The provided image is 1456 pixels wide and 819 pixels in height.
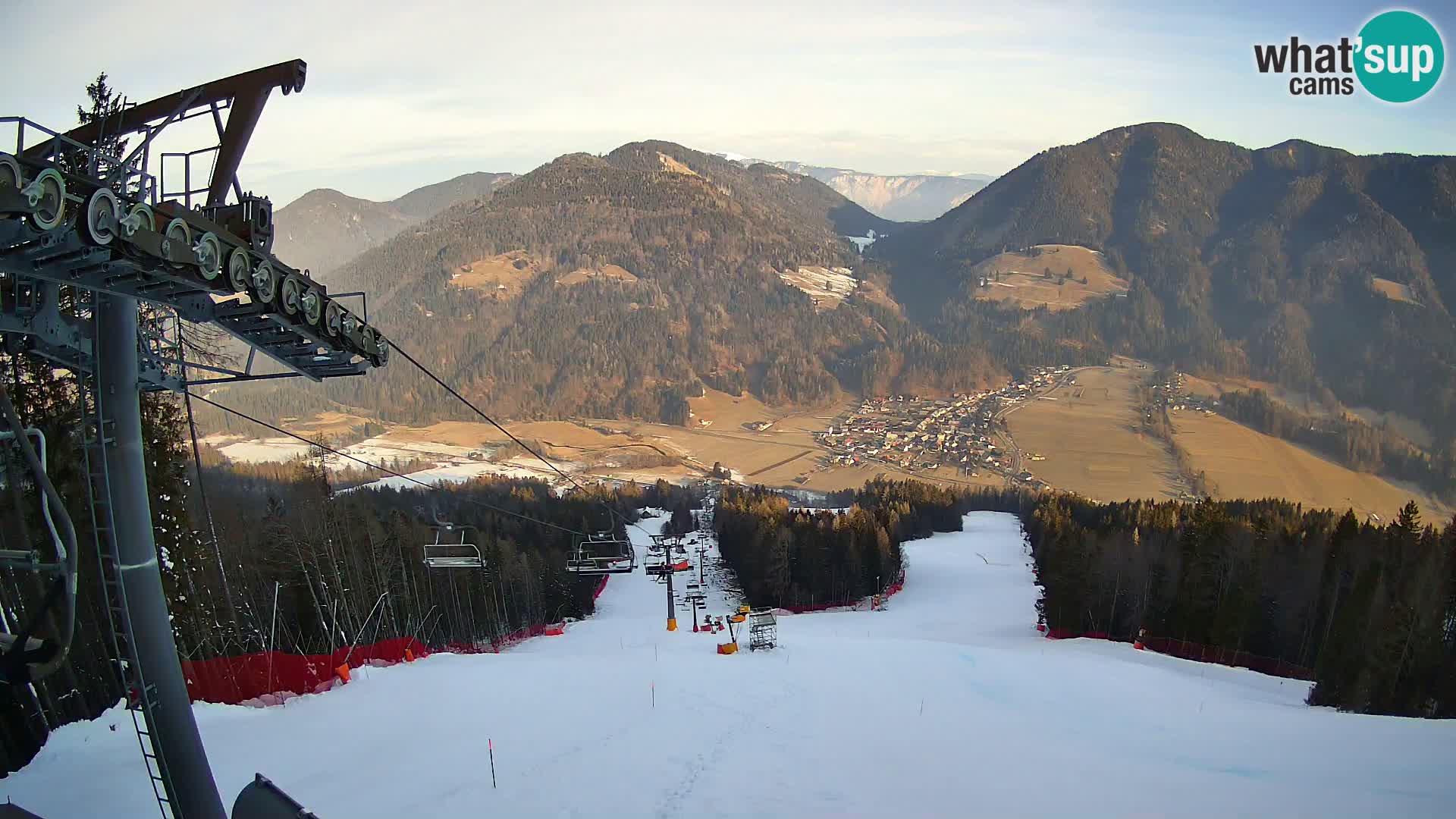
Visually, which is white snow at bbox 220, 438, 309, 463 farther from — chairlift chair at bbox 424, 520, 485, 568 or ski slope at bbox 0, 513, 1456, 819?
ski slope at bbox 0, 513, 1456, 819

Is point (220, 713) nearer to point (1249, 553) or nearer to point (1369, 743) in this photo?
point (1369, 743)

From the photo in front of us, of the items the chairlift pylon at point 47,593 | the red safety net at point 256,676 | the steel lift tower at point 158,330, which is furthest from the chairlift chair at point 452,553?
the chairlift pylon at point 47,593

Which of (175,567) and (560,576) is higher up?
(175,567)

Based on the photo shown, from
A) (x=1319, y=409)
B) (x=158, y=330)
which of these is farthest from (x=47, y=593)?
(x=1319, y=409)

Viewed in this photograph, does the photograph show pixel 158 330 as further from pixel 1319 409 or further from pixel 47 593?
pixel 1319 409

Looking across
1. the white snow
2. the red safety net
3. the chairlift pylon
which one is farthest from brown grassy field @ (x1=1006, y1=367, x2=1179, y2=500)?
the chairlift pylon

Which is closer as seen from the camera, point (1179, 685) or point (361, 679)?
point (361, 679)

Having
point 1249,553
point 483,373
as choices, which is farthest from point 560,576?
point 483,373
